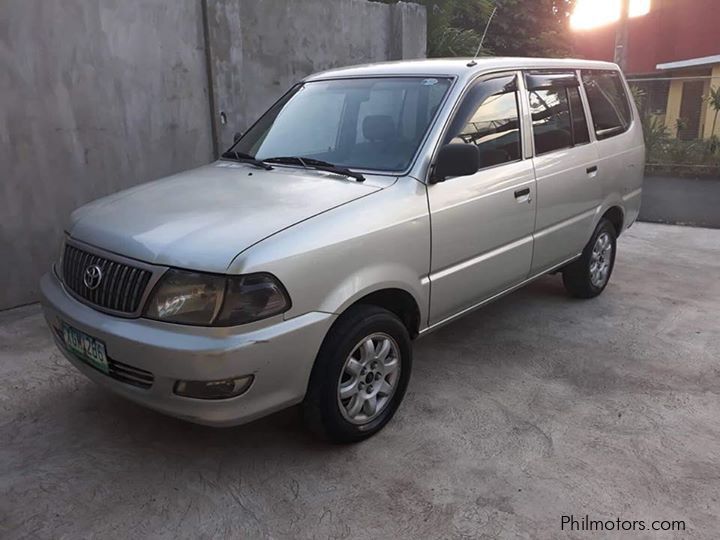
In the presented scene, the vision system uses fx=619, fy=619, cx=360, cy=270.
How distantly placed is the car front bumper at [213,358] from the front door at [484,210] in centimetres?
96

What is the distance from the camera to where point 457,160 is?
325 centimetres

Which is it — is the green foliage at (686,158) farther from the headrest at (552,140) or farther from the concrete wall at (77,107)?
the concrete wall at (77,107)


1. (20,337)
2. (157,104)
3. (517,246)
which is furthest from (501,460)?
(157,104)

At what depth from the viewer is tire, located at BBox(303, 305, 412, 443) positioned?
2885 mm

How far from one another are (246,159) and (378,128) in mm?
919

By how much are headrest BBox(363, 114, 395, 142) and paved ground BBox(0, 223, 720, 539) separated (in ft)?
4.99

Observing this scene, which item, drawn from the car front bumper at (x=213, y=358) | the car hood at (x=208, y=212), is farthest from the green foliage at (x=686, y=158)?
the car front bumper at (x=213, y=358)

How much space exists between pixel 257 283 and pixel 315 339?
39 cm

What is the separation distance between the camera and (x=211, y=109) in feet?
20.7

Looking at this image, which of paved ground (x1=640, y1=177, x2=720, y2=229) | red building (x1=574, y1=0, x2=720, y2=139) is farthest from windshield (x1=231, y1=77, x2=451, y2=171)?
red building (x1=574, y1=0, x2=720, y2=139)

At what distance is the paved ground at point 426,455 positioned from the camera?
104 inches

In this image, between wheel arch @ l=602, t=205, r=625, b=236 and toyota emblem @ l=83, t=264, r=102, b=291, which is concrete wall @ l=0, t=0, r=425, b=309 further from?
wheel arch @ l=602, t=205, r=625, b=236

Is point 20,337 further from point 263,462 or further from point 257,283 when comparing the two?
point 257,283

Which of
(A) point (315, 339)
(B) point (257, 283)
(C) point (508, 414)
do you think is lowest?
(C) point (508, 414)
